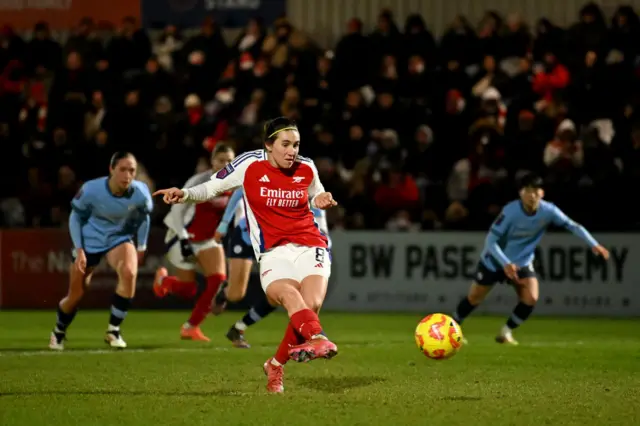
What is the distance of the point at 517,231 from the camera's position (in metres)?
13.7

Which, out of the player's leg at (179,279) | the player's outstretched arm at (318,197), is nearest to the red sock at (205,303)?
the player's leg at (179,279)

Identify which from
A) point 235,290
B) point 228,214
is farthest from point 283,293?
point 235,290

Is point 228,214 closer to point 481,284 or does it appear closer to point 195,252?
point 195,252

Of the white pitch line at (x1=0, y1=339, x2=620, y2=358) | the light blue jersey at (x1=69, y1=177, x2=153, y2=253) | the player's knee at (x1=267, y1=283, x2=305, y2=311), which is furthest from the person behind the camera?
the light blue jersey at (x1=69, y1=177, x2=153, y2=253)

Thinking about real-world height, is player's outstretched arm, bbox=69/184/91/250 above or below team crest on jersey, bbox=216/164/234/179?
below

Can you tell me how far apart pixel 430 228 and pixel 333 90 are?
11.3 feet

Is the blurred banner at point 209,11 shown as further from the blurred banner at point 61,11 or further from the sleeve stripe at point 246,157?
the sleeve stripe at point 246,157

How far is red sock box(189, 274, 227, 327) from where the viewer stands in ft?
46.2

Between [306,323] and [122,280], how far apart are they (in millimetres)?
4840

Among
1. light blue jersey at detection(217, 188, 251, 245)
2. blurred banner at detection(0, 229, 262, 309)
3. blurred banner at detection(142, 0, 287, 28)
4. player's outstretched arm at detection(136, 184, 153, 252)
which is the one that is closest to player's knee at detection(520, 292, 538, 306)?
light blue jersey at detection(217, 188, 251, 245)

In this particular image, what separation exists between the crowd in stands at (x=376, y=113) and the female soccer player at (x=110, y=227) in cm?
643

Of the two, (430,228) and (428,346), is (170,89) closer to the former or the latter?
(430,228)

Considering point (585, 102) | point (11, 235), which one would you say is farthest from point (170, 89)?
point (585, 102)

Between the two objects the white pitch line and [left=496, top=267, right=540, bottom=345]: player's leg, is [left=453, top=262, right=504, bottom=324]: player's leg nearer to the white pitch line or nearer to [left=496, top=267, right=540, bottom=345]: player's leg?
[left=496, top=267, right=540, bottom=345]: player's leg
